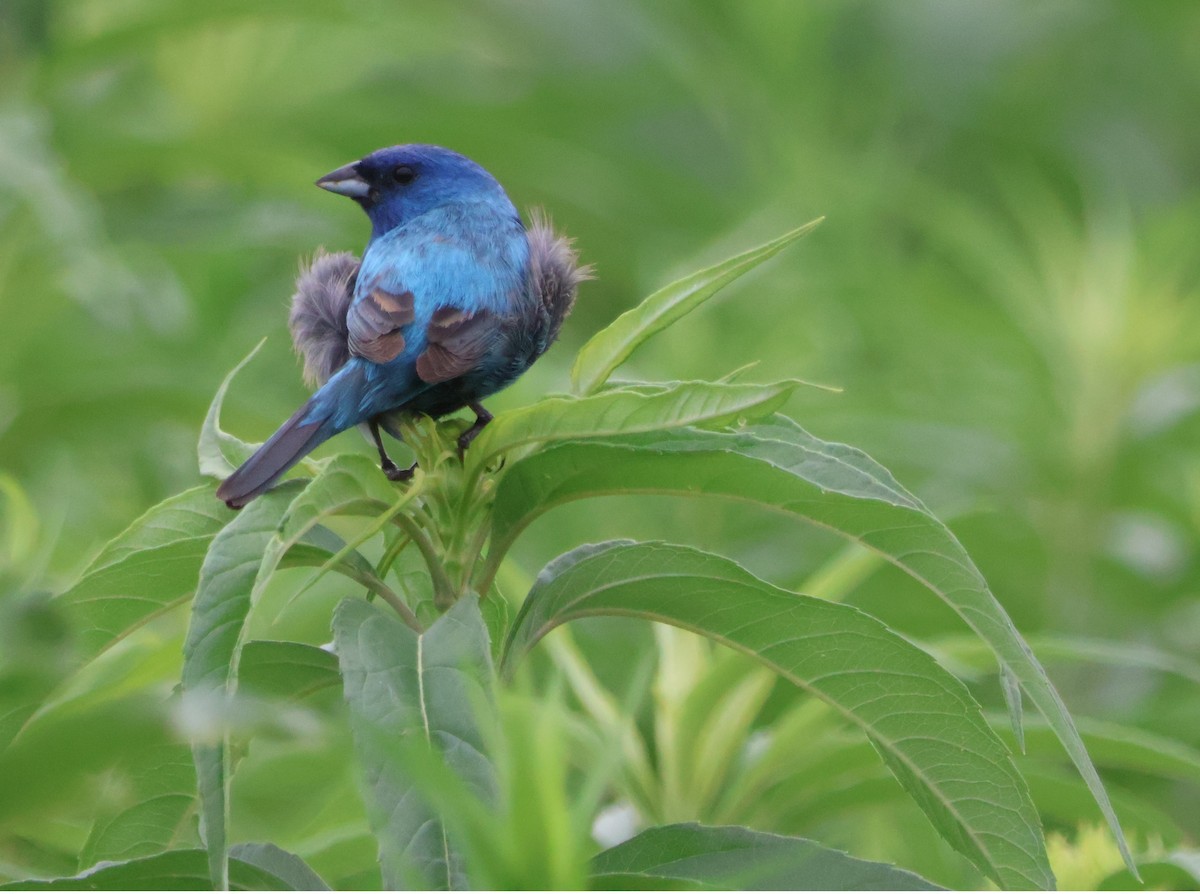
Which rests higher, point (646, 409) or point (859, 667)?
point (646, 409)

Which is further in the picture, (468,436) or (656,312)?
(468,436)

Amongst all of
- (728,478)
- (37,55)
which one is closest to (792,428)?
(728,478)

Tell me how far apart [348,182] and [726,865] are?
1.29 metres

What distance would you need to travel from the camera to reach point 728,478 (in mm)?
1312

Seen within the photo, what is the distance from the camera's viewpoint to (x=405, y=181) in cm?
229

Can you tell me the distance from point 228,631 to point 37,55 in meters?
2.42

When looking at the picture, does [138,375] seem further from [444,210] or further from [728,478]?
[728,478]

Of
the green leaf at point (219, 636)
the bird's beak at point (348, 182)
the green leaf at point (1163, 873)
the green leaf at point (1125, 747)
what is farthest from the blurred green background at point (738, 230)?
the green leaf at point (1163, 873)

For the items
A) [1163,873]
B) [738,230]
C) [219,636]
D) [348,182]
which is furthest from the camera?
[738,230]

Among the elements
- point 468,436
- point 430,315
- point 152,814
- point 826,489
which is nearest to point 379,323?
point 430,315

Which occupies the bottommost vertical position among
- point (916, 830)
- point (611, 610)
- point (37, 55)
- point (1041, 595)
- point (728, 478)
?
point (1041, 595)

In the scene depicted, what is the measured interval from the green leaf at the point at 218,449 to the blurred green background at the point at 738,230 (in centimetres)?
31

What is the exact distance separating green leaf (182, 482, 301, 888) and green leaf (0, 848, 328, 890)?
17cm

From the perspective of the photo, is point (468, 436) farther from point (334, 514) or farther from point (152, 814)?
point (152, 814)
